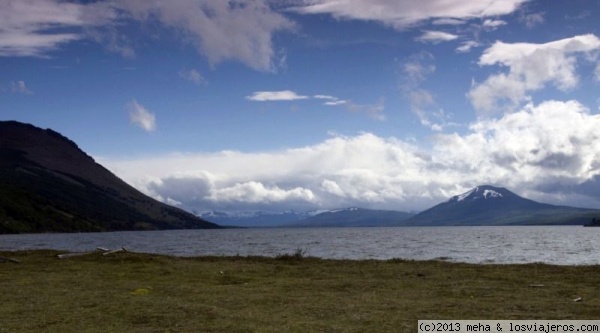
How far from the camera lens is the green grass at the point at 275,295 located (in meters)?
20.9

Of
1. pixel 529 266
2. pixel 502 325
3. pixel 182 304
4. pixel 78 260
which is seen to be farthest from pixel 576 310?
pixel 78 260

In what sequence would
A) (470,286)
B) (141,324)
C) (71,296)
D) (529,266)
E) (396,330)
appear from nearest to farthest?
(396,330)
(141,324)
(71,296)
(470,286)
(529,266)

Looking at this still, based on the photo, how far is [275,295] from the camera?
28062 mm

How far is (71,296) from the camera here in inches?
1101

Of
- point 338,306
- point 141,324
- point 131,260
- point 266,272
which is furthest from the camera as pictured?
point 131,260

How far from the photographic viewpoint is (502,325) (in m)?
18.8

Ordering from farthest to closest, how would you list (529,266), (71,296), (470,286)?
(529,266), (470,286), (71,296)

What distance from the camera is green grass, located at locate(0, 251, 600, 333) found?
68.6 ft

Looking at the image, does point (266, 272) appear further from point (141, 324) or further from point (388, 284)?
point (141, 324)

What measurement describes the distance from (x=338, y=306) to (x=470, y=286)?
34.5 feet

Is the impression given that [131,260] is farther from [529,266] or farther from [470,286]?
[529,266]

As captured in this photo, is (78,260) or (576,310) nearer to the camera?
(576,310)

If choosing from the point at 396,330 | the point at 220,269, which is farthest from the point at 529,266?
the point at 396,330

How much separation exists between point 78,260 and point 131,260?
5.26 meters
